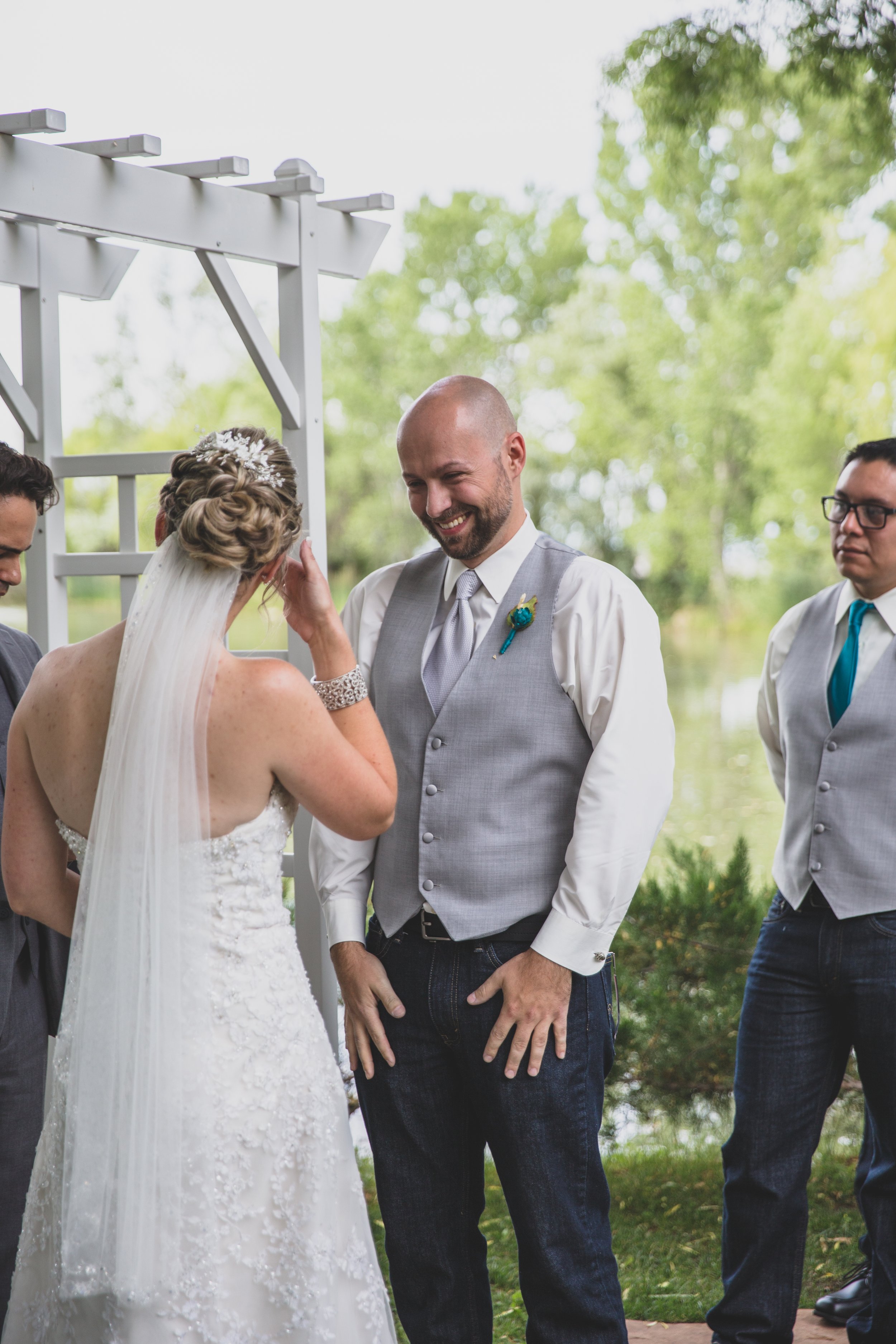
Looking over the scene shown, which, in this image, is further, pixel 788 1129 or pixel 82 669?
pixel 788 1129

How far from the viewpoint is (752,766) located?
16703 millimetres

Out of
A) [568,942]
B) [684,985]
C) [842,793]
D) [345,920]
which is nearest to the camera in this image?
[568,942]

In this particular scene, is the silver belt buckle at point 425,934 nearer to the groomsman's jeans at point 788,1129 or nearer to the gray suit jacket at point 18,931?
the gray suit jacket at point 18,931

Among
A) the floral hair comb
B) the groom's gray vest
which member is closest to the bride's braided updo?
the floral hair comb

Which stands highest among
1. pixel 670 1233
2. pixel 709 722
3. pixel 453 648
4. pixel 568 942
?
pixel 453 648

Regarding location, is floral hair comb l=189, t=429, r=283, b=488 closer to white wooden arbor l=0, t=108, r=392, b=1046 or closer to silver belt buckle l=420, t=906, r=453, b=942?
silver belt buckle l=420, t=906, r=453, b=942

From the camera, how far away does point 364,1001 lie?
2.08 metres

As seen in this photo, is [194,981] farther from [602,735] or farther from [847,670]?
[847,670]

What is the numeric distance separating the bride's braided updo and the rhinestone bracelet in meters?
0.19

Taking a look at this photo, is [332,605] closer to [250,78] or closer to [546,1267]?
[546,1267]

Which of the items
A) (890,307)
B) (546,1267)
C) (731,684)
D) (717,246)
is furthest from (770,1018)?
(717,246)

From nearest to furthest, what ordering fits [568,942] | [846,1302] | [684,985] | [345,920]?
[568,942]
[345,920]
[846,1302]
[684,985]

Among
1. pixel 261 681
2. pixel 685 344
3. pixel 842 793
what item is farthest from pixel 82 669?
pixel 685 344

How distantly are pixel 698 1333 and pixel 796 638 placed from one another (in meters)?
1.57
